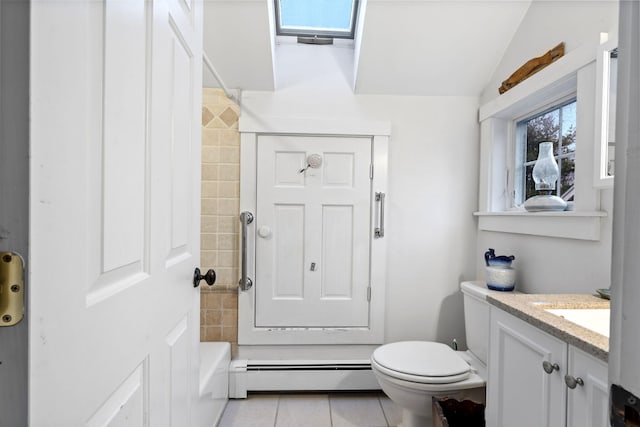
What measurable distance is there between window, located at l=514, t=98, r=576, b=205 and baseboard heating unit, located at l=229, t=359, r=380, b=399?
1437 millimetres

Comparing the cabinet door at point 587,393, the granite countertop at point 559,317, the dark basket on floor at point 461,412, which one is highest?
the granite countertop at point 559,317

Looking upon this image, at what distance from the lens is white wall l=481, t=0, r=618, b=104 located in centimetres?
132

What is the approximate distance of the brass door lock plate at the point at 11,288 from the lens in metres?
0.37

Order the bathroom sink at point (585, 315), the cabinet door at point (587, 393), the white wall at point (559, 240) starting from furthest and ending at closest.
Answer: the white wall at point (559, 240), the bathroom sink at point (585, 315), the cabinet door at point (587, 393)

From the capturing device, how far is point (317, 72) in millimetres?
→ 2145

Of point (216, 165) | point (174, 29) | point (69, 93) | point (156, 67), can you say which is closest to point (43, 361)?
point (69, 93)

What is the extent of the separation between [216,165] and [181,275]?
1286 mm

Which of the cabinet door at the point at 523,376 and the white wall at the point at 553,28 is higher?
the white wall at the point at 553,28

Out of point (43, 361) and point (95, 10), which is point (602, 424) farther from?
point (95, 10)

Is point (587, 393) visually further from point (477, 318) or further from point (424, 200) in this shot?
point (424, 200)

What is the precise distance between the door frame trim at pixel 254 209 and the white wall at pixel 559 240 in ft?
2.37

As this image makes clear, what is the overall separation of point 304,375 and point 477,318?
107cm

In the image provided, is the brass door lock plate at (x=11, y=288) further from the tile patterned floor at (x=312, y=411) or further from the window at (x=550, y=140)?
the window at (x=550, y=140)

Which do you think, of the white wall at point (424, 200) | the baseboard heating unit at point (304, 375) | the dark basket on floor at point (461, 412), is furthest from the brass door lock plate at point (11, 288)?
the white wall at point (424, 200)
